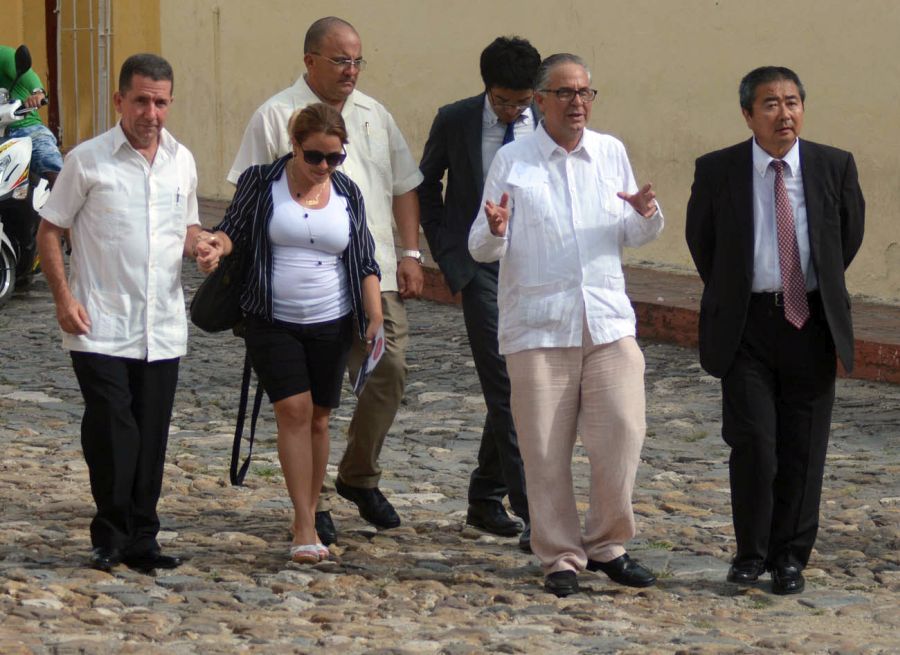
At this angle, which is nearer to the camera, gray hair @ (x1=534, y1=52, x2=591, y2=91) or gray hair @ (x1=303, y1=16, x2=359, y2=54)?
gray hair @ (x1=534, y1=52, x2=591, y2=91)

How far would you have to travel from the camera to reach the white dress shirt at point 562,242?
5.96 meters

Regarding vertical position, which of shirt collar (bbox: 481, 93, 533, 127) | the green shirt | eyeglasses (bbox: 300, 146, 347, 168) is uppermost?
the green shirt

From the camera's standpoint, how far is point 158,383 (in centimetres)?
625

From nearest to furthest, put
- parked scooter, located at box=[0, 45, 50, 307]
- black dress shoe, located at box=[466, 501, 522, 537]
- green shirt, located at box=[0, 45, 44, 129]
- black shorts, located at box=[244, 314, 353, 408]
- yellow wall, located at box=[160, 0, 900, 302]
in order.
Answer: black shorts, located at box=[244, 314, 353, 408] < black dress shoe, located at box=[466, 501, 522, 537] < yellow wall, located at box=[160, 0, 900, 302] < parked scooter, located at box=[0, 45, 50, 307] < green shirt, located at box=[0, 45, 44, 129]

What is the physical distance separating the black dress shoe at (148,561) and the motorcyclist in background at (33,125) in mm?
6778

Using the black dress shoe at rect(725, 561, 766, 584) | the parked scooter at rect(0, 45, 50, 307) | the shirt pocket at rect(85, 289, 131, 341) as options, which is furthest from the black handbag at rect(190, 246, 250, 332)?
the parked scooter at rect(0, 45, 50, 307)

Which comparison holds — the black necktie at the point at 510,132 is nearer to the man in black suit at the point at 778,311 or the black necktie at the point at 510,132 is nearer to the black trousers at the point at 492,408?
the black trousers at the point at 492,408

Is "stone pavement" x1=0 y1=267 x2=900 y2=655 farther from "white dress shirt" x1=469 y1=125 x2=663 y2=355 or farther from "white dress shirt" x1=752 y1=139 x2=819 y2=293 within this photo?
"white dress shirt" x1=752 y1=139 x2=819 y2=293

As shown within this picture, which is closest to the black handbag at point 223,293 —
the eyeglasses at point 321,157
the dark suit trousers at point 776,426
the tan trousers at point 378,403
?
the eyeglasses at point 321,157

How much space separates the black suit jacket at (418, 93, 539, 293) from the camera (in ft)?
22.5

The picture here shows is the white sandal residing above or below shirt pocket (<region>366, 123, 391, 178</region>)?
below

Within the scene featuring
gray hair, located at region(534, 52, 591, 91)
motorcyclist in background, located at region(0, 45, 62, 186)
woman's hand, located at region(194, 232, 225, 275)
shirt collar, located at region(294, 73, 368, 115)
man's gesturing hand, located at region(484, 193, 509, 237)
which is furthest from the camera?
motorcyclist in background, located at region(0, 45, 62, 186)

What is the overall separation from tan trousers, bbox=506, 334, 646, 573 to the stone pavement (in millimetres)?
194

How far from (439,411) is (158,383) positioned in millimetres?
3428
